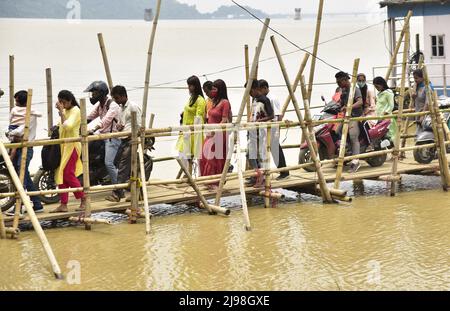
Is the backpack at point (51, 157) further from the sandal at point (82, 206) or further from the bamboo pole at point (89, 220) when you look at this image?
the bamboo pole at point (89, 220)

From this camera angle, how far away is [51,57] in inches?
2168

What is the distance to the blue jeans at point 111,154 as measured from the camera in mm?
9336

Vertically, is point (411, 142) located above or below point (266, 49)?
below

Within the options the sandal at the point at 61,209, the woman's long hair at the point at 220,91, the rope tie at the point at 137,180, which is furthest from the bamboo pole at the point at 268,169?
the sandal at the point at 61,209

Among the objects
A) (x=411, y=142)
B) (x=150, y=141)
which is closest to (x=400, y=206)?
(x=150, y=141)

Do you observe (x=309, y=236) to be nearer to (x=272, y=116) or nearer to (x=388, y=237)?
(x=388, y=237)

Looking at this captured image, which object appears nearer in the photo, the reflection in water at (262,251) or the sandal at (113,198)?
the reflection in water at (262,251)

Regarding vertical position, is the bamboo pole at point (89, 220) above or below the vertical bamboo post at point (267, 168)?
below

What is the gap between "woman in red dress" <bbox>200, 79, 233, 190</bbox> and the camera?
32.3 feet

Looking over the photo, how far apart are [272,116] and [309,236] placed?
2.24m

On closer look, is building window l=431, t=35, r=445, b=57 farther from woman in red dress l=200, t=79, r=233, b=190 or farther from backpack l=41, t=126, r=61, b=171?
backpack l=41, t=126, r=61, b=171

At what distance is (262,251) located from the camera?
763 centimetres

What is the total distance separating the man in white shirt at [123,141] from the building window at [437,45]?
1329 cm

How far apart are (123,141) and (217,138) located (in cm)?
117
